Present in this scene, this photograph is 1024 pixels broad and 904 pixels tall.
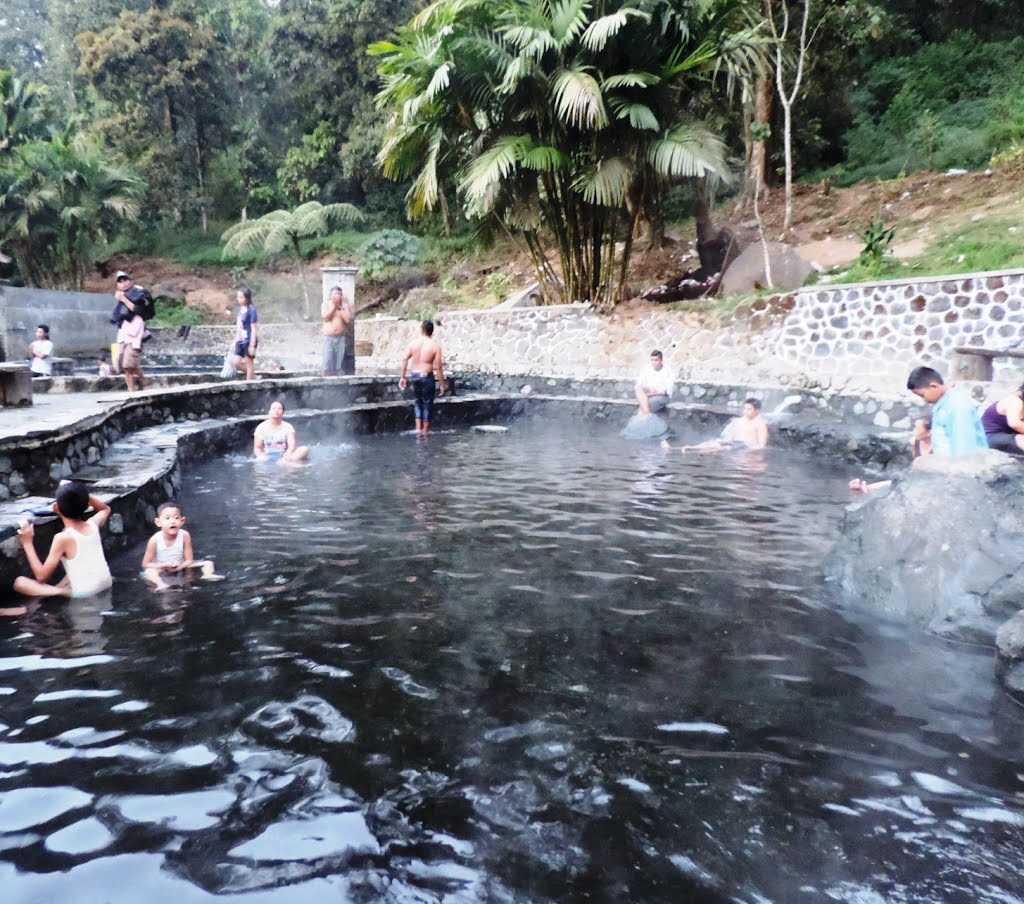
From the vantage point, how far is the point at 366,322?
71.5 feet

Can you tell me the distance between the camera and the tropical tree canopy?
44.4 feet

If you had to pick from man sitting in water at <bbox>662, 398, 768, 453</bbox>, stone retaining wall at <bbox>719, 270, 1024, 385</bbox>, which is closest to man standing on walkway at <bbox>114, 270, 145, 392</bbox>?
man sitting in water at <bbox>662, 398, 768, 453</bbox>

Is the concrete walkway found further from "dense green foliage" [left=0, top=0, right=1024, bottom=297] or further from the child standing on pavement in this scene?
"dense green foliage" [left=0, top=0, right=1024, bottom=297]

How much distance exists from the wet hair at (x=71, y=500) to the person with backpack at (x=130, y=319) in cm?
634

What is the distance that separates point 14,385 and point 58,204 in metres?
22.8

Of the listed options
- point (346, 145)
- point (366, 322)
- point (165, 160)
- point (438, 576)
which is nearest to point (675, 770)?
point (438, 576)

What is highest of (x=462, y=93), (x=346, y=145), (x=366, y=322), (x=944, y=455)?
(x=346, y=145)

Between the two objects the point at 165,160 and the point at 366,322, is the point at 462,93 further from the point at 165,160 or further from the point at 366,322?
the point at 165,160

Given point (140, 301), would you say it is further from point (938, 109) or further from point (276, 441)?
point (938, 109)

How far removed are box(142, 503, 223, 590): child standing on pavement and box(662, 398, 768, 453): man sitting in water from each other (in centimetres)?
672

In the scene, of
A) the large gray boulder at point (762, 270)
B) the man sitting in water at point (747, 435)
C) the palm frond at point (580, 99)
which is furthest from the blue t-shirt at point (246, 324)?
the large gray boulder at point (762, 270)

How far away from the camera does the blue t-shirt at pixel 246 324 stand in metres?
11.7

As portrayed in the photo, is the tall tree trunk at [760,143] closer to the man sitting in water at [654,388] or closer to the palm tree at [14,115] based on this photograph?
the man sitting in water at [654,388]

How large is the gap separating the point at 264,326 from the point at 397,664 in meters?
25.5
